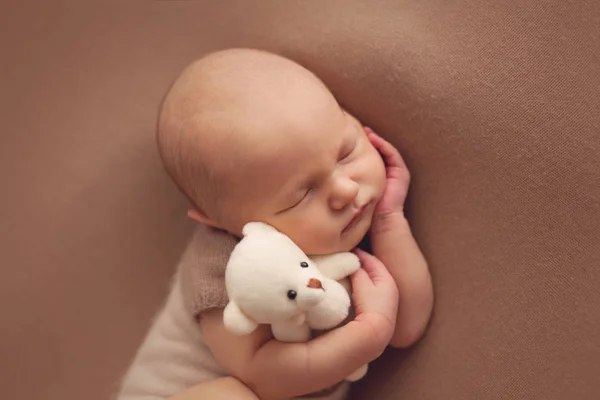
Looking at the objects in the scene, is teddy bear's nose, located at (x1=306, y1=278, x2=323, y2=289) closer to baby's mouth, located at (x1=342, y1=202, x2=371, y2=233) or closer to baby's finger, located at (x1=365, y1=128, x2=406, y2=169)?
baby's mouth, located at (x1=342, y1=202, x2=371, y2=233)

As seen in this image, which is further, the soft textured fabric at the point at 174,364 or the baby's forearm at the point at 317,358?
the soft textured fabric at the point at 174,364

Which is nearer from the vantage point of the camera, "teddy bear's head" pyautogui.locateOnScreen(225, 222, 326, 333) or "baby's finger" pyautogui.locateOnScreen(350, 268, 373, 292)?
"teddy bear's head" pyautogui.locateOnScreen(225, 222, 326, 333)

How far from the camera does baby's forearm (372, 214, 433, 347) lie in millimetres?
913

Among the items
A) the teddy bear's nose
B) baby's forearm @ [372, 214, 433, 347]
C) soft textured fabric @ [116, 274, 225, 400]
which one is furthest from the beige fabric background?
the teddy bear's nose

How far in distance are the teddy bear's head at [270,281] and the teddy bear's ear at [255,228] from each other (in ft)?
0.08

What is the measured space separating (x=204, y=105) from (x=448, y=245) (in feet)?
1.19

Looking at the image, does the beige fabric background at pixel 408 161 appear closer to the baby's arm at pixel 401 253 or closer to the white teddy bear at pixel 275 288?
the baby's arm at pixel 401 253

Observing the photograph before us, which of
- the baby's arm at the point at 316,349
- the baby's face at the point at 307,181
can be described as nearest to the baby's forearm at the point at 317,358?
the baby's arm at the point at 316,349

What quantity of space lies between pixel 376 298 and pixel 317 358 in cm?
11

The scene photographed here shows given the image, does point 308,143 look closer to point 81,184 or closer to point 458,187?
point 458,187

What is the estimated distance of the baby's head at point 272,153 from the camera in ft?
2.76

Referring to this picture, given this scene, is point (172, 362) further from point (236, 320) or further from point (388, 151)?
point (388, 151)

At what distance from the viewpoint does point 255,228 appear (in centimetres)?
83

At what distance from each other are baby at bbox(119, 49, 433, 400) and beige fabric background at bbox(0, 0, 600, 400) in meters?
0.05
